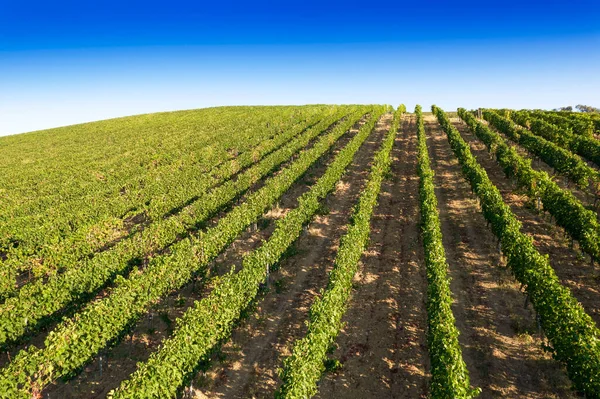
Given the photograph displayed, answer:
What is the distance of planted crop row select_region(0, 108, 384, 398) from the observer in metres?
12.8

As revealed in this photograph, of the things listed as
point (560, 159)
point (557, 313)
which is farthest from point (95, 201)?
point (560, 159)

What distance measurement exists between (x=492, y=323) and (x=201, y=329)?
13.6 meters

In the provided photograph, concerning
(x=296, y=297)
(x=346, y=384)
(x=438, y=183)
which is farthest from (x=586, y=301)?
(x=438, y=183)

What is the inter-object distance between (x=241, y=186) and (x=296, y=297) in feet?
55.8

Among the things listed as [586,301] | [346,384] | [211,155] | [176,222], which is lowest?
[346,384]

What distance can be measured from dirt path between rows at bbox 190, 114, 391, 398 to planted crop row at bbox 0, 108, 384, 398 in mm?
4490

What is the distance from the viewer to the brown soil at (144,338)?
14.3m

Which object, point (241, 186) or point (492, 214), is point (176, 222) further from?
point (492, 214)

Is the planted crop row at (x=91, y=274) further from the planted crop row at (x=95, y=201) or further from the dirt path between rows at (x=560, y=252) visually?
the dirt path between rows at (x=560, y=252)

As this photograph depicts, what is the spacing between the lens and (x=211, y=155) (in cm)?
5066

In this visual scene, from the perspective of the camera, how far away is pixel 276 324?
17312 mm

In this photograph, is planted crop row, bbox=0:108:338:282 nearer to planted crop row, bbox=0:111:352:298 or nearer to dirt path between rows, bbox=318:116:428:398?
planted crop row, bbox=0:111:352:298

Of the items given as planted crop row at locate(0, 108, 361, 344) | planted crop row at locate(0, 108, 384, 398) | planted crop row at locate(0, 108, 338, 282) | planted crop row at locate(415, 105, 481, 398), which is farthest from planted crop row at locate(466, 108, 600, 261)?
planted crop row at locate(0, 108, 338, 282)

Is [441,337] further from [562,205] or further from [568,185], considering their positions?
[568,185]
